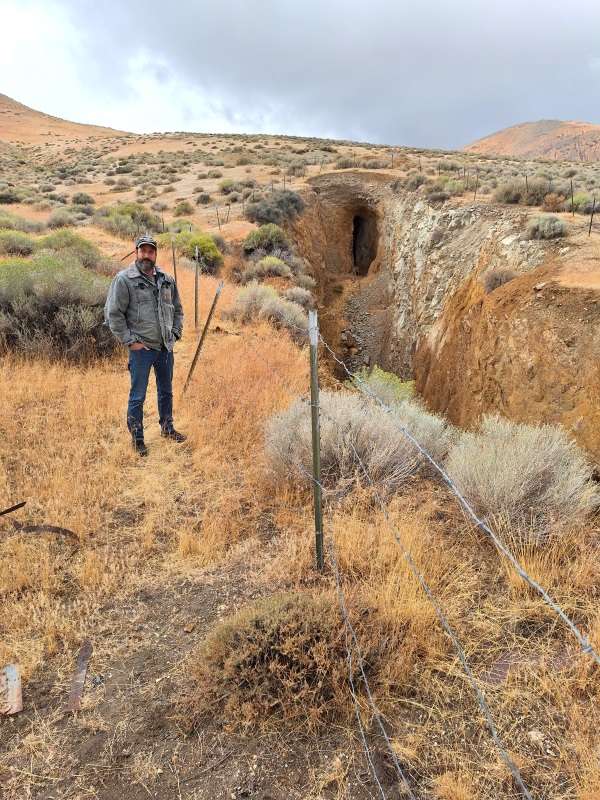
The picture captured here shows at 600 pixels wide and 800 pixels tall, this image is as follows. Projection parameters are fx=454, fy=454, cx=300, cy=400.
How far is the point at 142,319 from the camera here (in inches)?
193

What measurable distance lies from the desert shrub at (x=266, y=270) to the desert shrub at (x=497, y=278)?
8.34 m

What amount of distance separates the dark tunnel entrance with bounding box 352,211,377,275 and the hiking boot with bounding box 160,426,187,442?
63.8ft

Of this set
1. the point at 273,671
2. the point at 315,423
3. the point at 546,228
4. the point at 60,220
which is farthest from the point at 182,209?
the point at 273,671

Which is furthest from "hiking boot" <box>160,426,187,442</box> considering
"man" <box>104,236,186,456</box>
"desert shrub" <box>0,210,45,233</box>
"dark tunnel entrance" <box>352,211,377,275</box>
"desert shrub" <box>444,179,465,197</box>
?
"dark tunnel entrance" <box>352,211,377,275</box>

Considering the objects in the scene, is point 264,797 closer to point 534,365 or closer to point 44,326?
point 534,365

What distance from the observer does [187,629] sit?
2.92m

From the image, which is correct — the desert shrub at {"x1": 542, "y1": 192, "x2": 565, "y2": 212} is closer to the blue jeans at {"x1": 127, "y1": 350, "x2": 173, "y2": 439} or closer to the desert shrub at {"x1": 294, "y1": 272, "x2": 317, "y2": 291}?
the desert shrub at {"x1": 294, "y1": 272, "x2": 317, "y2": 291}

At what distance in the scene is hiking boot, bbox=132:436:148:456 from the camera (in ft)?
16.7

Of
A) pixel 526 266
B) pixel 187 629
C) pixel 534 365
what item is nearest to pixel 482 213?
pixel 526 266

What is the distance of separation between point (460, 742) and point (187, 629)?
1.67 meters

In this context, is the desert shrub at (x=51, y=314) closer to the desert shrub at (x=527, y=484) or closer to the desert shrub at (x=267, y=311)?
the desert shrub at (x=267, y=311)

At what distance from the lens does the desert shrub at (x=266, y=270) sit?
50.4 feet

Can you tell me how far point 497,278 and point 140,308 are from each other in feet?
21.9

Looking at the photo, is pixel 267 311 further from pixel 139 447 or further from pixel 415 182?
pixel 415 182
